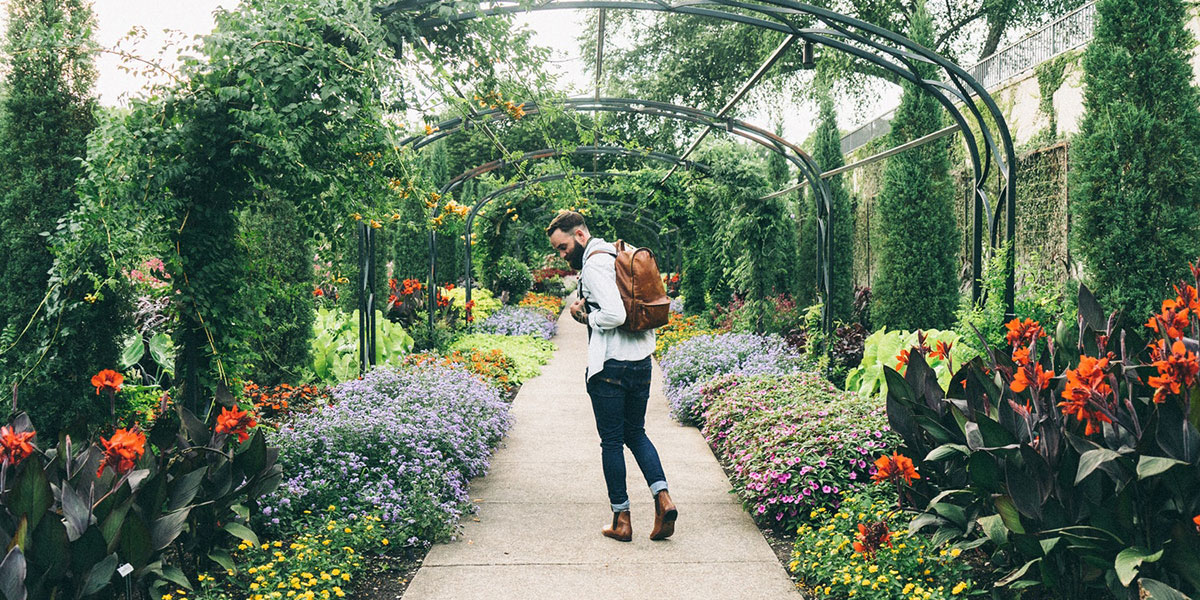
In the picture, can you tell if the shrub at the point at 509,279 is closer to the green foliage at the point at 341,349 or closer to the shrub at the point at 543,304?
the shrub at the point at 543,304

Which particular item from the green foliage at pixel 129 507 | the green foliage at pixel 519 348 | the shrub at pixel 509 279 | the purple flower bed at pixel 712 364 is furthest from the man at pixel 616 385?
the shrub at pixel 509 279

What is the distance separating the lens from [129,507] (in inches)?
97.2

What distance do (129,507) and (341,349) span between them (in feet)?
17.8

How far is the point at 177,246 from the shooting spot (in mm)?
3535

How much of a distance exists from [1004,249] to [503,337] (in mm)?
7754

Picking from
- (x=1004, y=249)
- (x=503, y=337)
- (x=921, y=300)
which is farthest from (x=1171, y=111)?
(x=503, y=337)

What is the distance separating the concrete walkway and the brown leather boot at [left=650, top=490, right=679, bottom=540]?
4 cm

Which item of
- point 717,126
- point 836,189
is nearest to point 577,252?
point 717,126

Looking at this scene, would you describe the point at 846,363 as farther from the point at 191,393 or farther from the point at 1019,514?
the point at 191,393

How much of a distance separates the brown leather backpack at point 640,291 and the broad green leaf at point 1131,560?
189 cm

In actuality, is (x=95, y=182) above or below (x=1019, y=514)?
above

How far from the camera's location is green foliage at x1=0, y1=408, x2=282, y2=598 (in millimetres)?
2314

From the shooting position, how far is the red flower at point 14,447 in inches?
96.4

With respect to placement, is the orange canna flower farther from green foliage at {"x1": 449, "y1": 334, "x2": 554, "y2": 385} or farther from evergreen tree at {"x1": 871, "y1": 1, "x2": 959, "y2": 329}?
evergreen tree at {"x1": 871, "y1": 1, "x2": 959, "y2": 329}
